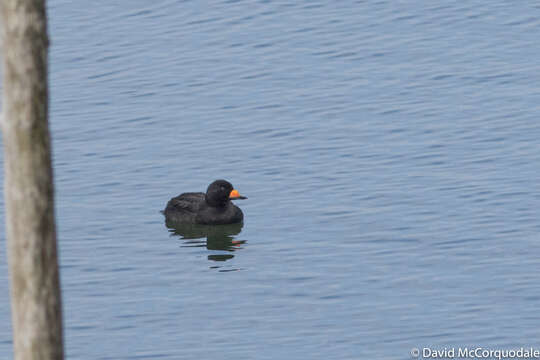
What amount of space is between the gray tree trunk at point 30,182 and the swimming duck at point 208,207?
52.0 ft

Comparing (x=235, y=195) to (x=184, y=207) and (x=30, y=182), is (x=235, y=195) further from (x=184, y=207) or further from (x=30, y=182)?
(x=30, y=182)

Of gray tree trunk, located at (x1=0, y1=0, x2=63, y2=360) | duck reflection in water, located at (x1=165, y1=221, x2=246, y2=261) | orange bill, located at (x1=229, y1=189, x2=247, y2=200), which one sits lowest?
duck reflection in water, located at (x1=165, y1=221, x2=246, y2=261)

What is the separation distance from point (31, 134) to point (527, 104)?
23.6 m

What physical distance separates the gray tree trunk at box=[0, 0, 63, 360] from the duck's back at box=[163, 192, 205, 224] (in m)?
15.9

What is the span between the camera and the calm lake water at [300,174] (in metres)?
19.8

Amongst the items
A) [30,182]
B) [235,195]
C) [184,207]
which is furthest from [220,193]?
[30,182]

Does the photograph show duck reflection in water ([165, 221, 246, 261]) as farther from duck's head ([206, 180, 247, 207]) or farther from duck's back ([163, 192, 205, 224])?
duck's head ([206, 180, 247, 207])

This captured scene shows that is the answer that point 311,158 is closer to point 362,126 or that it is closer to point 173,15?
point 362,126

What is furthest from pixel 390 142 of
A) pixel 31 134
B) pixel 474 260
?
pixel 31 134

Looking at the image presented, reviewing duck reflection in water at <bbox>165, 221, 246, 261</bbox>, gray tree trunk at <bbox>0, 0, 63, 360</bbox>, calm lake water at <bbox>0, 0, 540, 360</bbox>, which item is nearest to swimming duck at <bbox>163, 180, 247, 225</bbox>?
duck reflection in water at <bbox>165, 221, 246, 261</bbox>

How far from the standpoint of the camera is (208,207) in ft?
88.8

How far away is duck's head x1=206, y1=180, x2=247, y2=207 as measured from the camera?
26.4m

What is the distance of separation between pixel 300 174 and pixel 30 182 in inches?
720

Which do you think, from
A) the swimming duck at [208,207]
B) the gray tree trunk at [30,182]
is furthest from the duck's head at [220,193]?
the gray tree trunk at [30,182]
